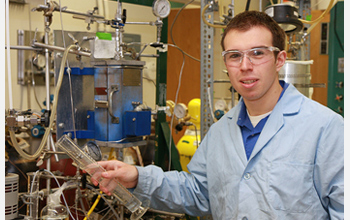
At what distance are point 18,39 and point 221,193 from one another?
247 cm

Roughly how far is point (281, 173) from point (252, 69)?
404 mm

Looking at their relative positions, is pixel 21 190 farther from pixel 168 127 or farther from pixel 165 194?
pixel 165 194

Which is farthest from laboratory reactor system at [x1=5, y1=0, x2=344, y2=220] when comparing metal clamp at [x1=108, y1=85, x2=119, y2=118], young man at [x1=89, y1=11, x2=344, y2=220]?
young man at [x1=89, y1=11, x2=344, y2=220]

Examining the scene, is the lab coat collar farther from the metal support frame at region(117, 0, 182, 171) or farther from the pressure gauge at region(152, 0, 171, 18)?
the metal support frame at region(117, 0, 182, 171)

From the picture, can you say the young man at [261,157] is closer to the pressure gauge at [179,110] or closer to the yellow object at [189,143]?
the pressure gauge at [179,110]

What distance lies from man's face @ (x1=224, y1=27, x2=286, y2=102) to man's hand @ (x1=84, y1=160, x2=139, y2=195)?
55 centimetres

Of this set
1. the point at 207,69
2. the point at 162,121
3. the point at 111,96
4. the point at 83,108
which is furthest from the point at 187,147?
the point at 111,96

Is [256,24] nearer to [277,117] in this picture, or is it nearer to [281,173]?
[277,117]

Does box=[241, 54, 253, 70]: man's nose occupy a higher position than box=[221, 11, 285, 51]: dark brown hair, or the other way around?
box=[221, 11, 285, 51]: dark brown hair

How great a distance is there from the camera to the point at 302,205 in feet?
4.69

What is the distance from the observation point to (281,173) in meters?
1.46

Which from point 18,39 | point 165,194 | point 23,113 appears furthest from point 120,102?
point 18,39

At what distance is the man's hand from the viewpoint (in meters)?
1.49

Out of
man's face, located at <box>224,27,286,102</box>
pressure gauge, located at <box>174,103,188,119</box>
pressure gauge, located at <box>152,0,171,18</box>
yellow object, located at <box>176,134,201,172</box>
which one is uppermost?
pressure gauge, located at <box>152,0,171,18</box>
